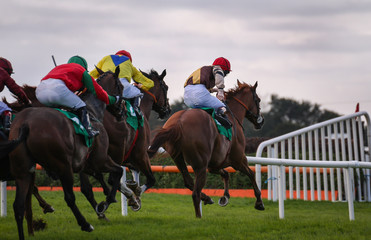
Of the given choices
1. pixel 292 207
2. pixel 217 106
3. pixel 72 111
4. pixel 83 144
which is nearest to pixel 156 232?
pixel 83 144

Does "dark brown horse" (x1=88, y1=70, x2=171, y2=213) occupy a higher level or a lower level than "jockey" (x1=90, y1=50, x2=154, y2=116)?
lower

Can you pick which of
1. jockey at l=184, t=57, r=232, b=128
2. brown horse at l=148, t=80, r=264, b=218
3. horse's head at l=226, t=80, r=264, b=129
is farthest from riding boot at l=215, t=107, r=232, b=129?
horse's head at l=226, t=80, r=264, b=129

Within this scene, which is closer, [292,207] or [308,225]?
[308,225]

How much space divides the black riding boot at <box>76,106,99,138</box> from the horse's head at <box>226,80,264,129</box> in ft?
11.7

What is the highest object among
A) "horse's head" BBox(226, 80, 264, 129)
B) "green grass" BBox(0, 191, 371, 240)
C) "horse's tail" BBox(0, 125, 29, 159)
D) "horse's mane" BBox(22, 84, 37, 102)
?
"horse's head" BBox(226, 80, 264, 129)

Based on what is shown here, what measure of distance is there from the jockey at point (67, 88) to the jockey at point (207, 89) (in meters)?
2.19

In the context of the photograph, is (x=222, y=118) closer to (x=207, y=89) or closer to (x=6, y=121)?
(x=207, y=89)

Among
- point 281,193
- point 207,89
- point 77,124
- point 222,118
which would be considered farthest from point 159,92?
point 77,124

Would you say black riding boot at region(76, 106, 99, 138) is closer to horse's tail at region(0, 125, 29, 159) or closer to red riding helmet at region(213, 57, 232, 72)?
horse's tail at region(0, 125, 29, 159)

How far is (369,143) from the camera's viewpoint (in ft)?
41.2

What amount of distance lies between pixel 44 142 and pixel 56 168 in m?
0.35

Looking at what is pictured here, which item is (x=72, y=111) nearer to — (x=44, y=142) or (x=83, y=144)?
(x=83, y=144)

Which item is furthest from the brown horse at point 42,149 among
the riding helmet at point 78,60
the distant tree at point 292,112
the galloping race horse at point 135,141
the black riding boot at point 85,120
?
the distant tree at point 292,112

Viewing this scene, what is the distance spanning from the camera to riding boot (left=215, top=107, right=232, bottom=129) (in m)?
7.73
